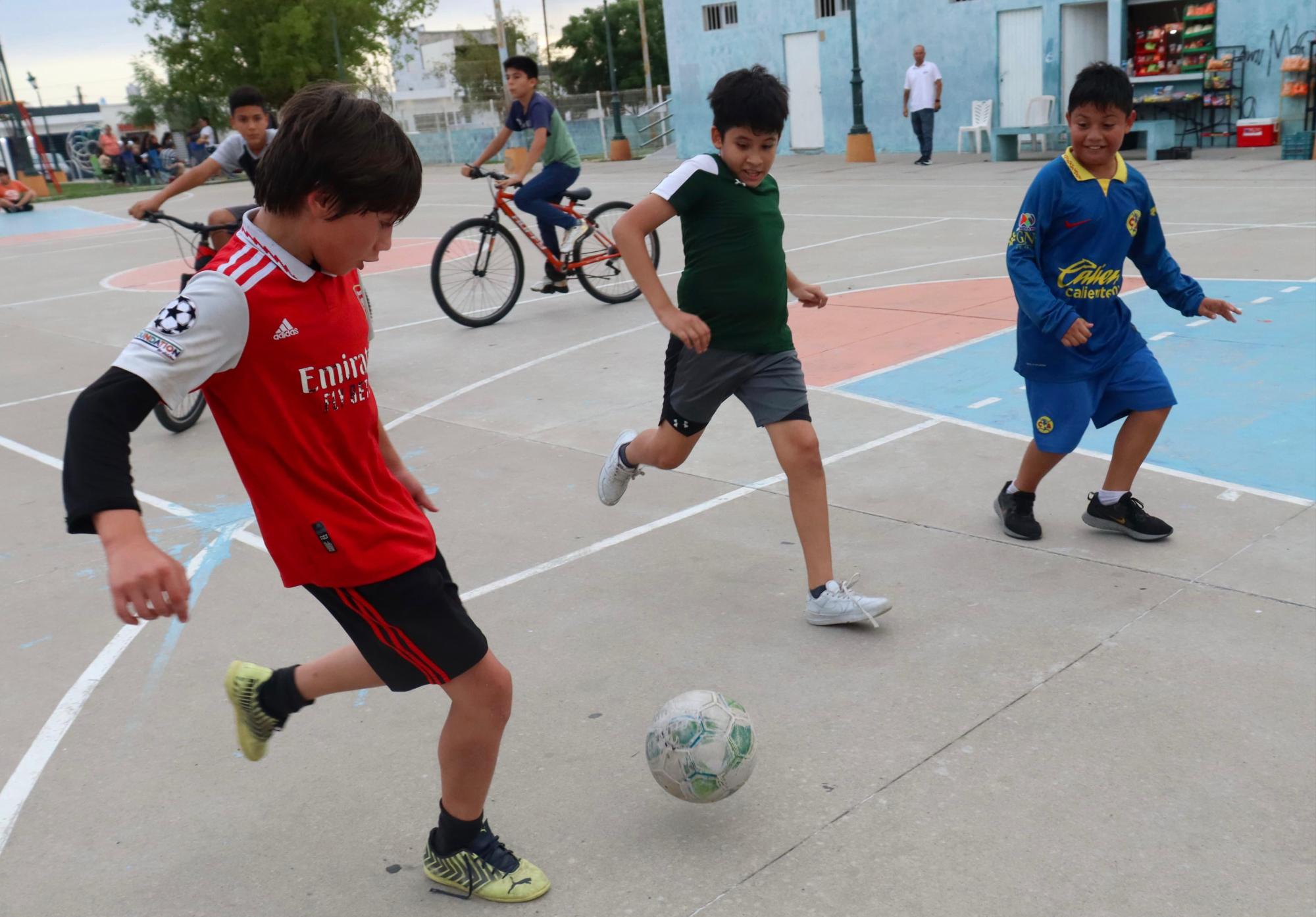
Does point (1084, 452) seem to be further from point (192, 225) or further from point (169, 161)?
point (169, 161)

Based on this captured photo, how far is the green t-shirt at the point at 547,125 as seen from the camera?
33.0 feet

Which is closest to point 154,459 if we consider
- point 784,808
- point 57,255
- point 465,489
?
point 465,489

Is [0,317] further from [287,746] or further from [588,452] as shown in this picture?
[287,746]

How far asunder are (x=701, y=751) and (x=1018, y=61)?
25.0 metres

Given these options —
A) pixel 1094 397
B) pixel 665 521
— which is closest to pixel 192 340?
pixel 665 521

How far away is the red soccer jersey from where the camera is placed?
7.52 feet

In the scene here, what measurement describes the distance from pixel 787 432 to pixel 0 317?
11756mm

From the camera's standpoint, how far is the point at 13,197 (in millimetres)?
33469

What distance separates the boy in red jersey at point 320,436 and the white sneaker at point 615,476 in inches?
85.8

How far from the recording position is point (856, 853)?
2953 mm

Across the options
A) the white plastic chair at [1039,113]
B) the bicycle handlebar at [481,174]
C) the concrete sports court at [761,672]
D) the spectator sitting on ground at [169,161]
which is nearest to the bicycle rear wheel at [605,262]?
the bicycle handlebar at [481,174]

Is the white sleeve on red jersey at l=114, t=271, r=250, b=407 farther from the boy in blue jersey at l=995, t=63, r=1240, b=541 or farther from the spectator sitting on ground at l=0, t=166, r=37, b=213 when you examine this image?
the spectator sitting on ground at l=0, t=166, r=37, b=213

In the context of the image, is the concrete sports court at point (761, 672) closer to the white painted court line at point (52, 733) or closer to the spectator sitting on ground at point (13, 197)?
the white painted court line at point (52, 733)

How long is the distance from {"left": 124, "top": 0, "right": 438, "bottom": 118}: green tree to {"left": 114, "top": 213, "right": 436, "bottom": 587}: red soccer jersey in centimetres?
5444
